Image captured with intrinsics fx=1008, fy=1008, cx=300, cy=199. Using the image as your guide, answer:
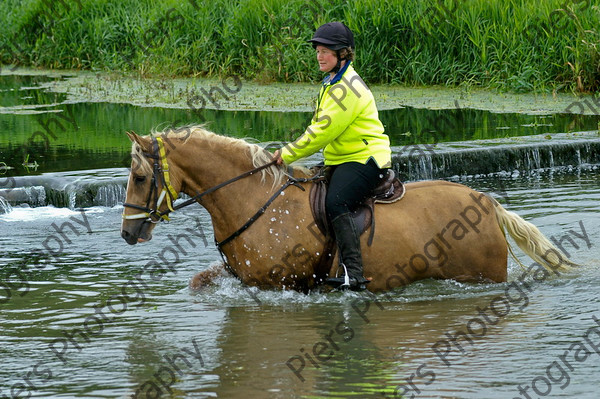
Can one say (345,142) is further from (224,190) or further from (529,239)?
(529,239)

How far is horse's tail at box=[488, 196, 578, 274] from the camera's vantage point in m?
7.12

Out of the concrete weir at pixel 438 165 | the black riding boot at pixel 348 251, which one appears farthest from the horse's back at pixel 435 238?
the concrete weir at pixel 438 165

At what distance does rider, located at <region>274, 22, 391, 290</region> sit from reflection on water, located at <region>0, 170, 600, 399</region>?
508 millimetres

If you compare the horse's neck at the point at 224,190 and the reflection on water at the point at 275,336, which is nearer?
the reflection on water at the point at 275,336

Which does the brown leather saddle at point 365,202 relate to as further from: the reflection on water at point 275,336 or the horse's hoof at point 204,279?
the horse's hoof at point 204,279

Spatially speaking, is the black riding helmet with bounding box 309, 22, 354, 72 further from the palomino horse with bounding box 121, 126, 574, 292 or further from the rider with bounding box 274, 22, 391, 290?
the palomino horse with bounding box 121, 126, 574, 292

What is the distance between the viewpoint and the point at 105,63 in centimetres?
2273

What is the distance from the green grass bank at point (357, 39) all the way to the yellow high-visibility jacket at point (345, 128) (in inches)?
405

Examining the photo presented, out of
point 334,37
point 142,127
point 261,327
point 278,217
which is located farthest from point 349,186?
point 142,127

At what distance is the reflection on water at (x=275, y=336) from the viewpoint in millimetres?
5316

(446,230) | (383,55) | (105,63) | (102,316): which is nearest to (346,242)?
(446,230)

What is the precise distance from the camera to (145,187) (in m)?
6.60

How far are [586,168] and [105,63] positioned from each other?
13.1m

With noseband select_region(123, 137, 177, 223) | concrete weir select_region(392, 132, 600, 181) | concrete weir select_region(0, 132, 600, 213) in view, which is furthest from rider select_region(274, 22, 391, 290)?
concrete weir select_region(392, 132, 600, 181)
